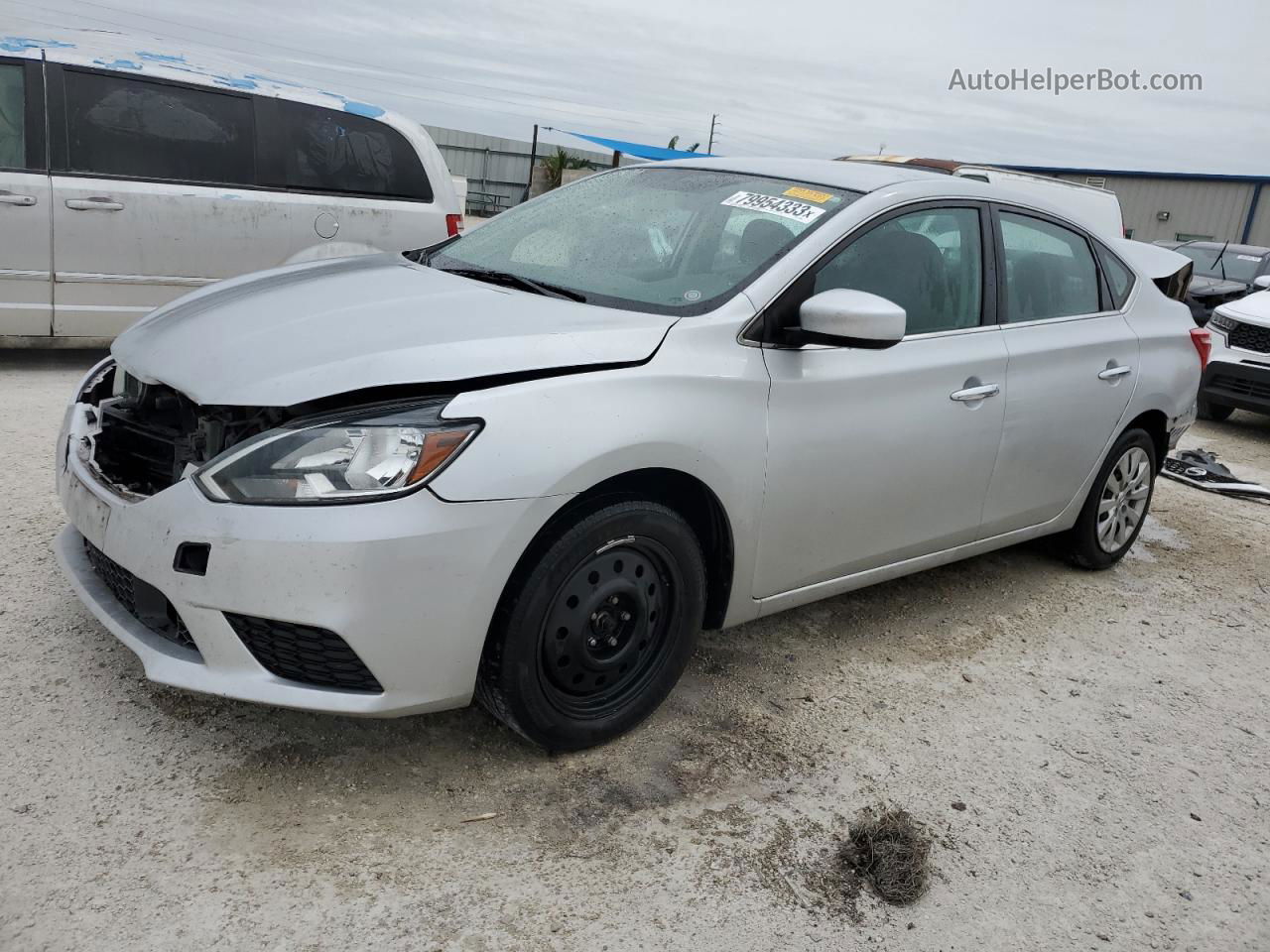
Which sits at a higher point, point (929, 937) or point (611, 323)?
point (611, 323)

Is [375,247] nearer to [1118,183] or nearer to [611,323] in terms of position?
[611,323]

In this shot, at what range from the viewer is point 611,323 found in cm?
273

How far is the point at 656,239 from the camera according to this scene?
326cm

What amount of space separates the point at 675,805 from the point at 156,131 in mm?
5242

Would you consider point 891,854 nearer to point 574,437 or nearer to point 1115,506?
point 574,437

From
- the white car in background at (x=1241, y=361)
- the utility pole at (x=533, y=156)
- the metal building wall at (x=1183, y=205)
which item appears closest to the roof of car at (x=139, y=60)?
the white car in background at (x=1241, y=361)

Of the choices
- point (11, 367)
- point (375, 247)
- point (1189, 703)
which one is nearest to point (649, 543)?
point (1189, 703)

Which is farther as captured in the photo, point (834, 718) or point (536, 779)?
point (834, 718)

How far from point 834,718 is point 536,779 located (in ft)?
3.24

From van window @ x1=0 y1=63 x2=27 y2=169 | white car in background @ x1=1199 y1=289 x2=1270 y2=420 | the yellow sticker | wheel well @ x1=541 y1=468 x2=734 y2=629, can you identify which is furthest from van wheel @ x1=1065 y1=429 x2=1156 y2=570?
van window @ x1=0 y1=63 x2=27 y2=169

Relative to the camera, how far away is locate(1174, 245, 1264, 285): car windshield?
12031 millimetres

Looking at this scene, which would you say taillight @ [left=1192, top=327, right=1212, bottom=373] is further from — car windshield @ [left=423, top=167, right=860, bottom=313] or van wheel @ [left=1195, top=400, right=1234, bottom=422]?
van wheel @ [left=1195, top=400, right=1234, bottom=422]

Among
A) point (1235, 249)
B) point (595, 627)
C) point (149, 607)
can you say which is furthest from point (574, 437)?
point (1235, 249)

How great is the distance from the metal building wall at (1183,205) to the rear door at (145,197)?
30.4 metres
